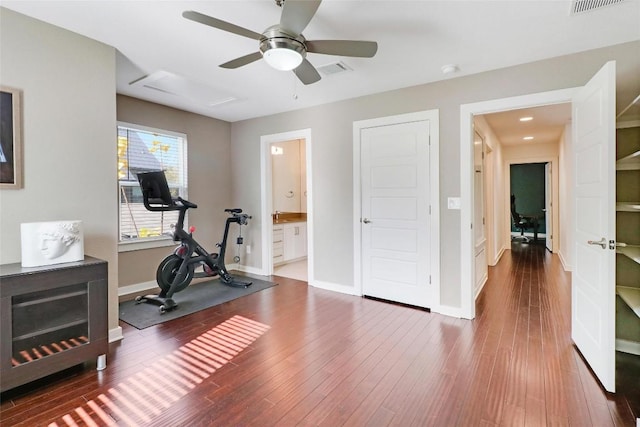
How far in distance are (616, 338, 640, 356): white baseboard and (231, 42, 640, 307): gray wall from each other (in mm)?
1245

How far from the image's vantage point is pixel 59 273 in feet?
6.73

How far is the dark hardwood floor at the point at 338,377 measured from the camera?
179 cm

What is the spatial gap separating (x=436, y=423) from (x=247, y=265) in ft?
13.5

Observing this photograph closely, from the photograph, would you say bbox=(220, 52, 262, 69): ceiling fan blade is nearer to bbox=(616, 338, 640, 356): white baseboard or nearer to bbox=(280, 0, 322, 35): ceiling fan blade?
bbox=(280, 0, 322, 35): ceiling fan blade

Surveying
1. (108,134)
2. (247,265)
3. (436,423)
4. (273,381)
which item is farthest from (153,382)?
(247,265)

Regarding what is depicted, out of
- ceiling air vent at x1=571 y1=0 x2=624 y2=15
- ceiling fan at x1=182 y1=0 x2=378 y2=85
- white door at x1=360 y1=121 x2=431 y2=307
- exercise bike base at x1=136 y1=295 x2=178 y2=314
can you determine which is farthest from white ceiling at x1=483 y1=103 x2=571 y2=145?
exercise bike base at x1=136 y1=295 x2=178 y2=314

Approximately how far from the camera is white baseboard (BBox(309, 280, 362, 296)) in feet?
13.5

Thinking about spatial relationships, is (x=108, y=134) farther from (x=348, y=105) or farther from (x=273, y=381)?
(x=348, y=105)

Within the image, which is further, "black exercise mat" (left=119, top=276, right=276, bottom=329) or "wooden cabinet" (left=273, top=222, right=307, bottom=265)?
"wooden cabinet" (left=273, top=222, right=307, bottom=265)

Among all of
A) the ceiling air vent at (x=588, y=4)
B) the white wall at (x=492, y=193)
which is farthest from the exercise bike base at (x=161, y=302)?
the white wall at (x=492, y=193)

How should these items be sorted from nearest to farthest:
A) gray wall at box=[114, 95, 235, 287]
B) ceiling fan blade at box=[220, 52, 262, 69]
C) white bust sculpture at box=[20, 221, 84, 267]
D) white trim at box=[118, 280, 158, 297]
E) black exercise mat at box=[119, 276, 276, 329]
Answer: white bust sculpture at box=[20, 221, 84, 267]
ceiling fan blade at box=[220, 52, 262, 69]
black exercise mat at box=[119, 276, 276, 329]
white trim at box=[118, 280, 158, 297]
gray wall at box=[114, 95, 235, 287]

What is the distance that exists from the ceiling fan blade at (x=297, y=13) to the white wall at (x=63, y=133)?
6.04 ft

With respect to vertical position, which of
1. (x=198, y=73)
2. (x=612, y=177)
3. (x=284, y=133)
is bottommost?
(x=612, y=177)

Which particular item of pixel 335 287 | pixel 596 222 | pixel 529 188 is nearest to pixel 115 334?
pixel 335 287
